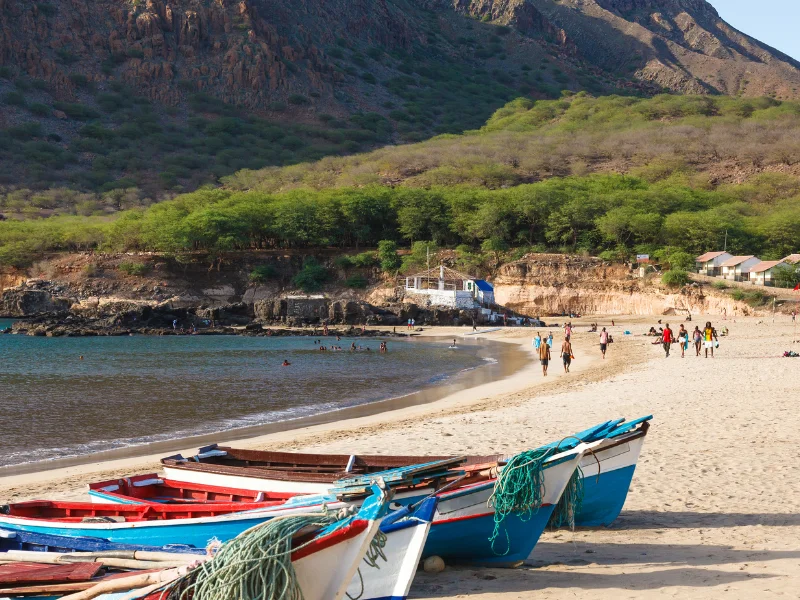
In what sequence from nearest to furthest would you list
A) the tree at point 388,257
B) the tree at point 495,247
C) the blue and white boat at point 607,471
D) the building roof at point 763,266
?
the blue and white boat at point 607,471
the building roof at point 763,266
the tree at point 495,247
the tree at point 388,257

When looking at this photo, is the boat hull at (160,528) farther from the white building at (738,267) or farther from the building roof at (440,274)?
the white building at (738,267)

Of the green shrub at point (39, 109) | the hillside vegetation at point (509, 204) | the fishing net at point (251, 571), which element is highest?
the green shrub at point (39, 109)

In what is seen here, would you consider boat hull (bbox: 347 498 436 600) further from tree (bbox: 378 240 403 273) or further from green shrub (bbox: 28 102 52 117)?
green shrub (bbox: 28 102 52 117)

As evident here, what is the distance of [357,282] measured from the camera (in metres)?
79.8

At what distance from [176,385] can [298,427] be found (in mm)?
12324

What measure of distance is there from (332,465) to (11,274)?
84.9m

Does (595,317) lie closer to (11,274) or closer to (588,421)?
(588,421)

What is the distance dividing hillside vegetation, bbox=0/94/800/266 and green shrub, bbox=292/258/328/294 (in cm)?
482

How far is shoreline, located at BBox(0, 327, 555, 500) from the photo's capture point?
51.6ft

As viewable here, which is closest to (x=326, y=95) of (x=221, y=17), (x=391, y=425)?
(x=221, y=17)

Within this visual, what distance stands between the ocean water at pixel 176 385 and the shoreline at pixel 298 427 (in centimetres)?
75

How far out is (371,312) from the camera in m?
68.6

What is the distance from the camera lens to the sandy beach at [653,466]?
800 centimetres

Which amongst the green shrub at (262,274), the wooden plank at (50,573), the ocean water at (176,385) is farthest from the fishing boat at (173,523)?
the green shrub at (262,274)
